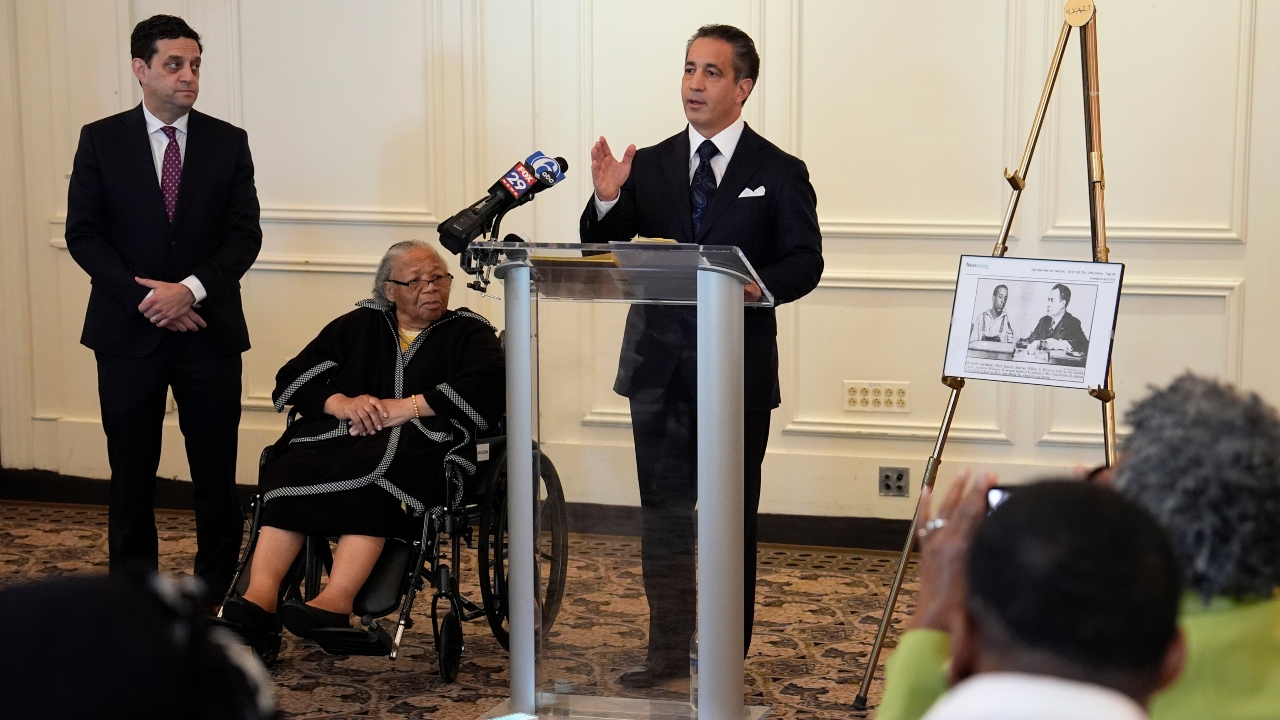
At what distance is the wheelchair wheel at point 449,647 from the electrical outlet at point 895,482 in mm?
1938

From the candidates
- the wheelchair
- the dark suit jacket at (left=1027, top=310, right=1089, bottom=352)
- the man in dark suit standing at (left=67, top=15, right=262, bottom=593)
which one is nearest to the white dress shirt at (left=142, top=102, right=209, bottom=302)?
the man in dark suit standing at (left=67, top=15, right=262, bottom=593)

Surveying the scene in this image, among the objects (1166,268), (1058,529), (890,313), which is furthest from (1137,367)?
(1058,529)

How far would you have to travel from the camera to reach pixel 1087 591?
3.07 feet

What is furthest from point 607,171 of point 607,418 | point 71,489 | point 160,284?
point 71,489

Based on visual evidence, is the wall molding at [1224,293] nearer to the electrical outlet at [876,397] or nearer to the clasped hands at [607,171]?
the electrical outlet at [876,397]

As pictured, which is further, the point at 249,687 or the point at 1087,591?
the point at 1087,591

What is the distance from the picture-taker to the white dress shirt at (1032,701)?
87 centimetres

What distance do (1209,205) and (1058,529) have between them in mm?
4013

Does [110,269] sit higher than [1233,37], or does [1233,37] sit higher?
[1233,37]

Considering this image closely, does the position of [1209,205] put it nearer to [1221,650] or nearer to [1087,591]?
[1221,650]

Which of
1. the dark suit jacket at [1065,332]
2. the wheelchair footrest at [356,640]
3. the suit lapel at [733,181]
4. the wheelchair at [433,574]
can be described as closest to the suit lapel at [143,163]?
the wheelchair at [433,574]

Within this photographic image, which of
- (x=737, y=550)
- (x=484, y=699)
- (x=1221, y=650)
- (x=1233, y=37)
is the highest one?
(x=1233, y=37)

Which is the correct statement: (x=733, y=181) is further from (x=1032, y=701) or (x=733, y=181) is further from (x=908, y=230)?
(x=1032, y=701)

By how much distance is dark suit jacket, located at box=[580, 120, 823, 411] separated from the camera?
328 cm
